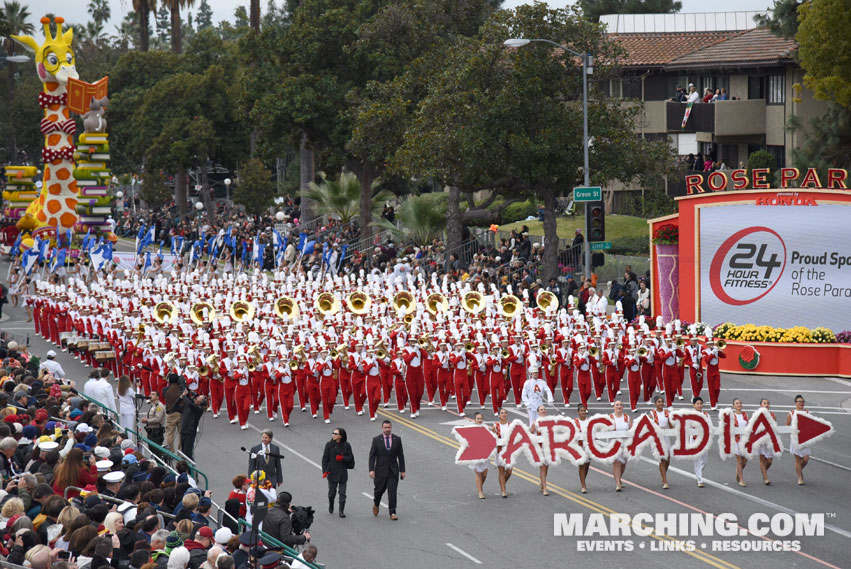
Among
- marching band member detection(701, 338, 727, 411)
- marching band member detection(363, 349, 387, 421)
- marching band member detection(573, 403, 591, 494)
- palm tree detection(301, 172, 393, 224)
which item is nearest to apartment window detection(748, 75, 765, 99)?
palm tree detection(301, 172, 393, 224)

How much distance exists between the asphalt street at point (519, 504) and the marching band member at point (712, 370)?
1.24 m

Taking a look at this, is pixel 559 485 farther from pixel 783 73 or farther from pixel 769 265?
pixel 783 73

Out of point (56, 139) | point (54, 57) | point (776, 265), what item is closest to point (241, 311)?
point (776, 265)

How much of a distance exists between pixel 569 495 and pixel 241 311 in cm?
1128

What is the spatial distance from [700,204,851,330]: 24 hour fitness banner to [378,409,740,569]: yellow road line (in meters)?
9.41

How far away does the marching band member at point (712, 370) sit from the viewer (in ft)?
75.5

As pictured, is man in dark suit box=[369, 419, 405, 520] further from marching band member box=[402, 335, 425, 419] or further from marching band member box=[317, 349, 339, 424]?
marching band member box=[402, 335, 425, 419]

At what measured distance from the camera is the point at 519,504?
17.3 meters

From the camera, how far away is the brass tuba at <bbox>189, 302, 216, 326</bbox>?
25.4 meters

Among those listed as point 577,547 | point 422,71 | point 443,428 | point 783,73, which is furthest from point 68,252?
point 577,547

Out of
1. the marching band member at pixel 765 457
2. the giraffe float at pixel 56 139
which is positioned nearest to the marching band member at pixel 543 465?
the marching band member at pixel 765 457

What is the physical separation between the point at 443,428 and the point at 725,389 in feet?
22.7

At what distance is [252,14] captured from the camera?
58000 millimetres

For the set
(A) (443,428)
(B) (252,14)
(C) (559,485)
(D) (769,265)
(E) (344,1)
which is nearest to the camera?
(C) (559,485)
